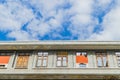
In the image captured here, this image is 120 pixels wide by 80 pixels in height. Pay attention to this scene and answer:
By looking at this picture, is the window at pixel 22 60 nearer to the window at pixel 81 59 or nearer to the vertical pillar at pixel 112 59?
the window at pixel 81 59

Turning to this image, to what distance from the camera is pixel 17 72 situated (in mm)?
15000

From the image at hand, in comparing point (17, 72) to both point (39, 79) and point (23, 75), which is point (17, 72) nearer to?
point (23, 75)

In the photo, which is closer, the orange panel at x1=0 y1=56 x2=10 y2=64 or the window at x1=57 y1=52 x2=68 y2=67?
the window at x1=57 y1=52 x2=68 y2=67

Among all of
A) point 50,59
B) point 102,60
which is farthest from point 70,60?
point 102,60

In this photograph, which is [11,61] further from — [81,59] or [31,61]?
[81,59]

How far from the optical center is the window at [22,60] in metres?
15.8

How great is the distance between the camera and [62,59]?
628 inches

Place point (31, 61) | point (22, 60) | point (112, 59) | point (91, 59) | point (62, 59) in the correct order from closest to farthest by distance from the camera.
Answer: point (112, 59)
point (91, 59)
point (31, 61)
point (62, 59)
point (22, 60)

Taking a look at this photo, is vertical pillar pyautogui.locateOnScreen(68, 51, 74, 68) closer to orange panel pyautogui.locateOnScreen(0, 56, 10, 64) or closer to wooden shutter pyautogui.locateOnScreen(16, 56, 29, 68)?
wooden shutter pyautogui.locateOnScreen(16, 56, 29, 68)

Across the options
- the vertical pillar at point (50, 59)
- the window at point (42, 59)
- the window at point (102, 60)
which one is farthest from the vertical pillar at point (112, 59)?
the window at point (42, 59)

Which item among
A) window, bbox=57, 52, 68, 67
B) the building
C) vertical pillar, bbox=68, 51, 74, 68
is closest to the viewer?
the building

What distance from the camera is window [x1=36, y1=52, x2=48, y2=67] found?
15.7 m

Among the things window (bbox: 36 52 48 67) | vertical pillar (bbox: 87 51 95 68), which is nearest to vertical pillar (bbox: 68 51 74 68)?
vertical pillar (bbox: 87 51 95 68)

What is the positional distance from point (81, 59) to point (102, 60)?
1.43m
